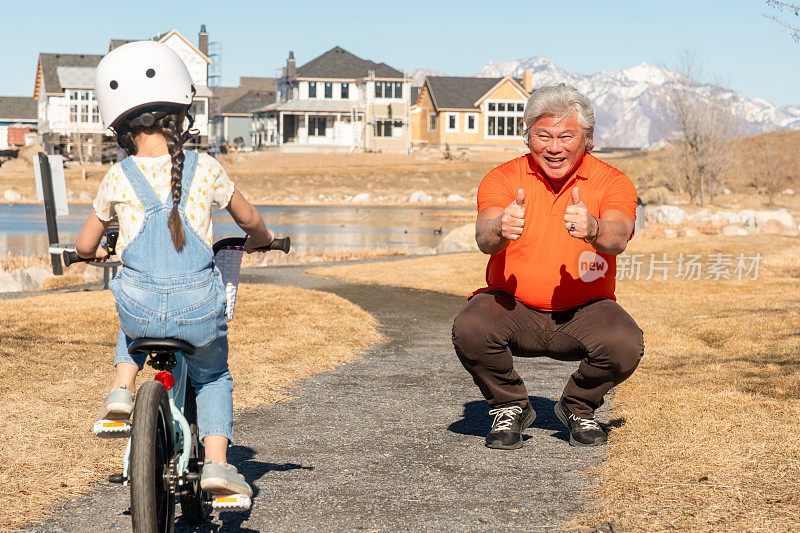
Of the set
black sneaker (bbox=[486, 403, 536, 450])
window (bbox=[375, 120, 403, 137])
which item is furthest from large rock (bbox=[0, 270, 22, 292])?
window (bbox=[375, 120, 403, 137])

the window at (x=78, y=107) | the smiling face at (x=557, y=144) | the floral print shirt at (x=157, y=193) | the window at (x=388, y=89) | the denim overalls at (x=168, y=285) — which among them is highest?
the window at (x=388, y=89)

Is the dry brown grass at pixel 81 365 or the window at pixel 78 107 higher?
the window at pixel 78 107

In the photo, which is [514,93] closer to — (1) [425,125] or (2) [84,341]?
(1) [425,125]

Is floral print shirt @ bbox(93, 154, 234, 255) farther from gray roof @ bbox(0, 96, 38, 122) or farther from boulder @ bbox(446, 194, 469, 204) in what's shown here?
gray roof @ bbox(0, 96, 38, 122)

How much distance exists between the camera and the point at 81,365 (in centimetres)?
810

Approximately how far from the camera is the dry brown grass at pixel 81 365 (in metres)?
→ 4.94

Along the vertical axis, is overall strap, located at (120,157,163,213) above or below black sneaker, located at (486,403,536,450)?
above

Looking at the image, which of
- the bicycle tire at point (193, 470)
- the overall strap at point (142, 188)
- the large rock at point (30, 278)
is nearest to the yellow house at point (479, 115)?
the large rock at point (30, 278)

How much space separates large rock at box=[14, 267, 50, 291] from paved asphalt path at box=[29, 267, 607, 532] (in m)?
10.3

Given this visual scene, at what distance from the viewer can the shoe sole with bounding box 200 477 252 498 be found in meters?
3.54

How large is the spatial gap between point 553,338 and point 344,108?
67.4m

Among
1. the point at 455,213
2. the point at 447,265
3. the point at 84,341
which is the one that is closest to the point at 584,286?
the point at 84,341

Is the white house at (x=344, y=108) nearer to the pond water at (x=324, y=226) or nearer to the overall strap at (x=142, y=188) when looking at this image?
the pond water at (x=324, y=226)

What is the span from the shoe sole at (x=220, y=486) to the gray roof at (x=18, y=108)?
93089 millimetres
